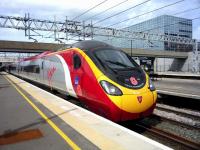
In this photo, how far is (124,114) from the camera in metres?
7.91

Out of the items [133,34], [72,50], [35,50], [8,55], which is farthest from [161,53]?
[72,50]

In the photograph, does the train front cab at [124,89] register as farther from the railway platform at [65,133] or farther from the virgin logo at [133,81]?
the railway platform at [65,133]

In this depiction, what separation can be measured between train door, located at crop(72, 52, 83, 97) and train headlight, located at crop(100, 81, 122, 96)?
162 centimetres

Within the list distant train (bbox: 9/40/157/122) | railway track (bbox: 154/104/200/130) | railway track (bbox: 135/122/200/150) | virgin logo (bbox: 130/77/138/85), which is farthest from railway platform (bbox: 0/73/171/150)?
railway track (bbox: 154/104/200/130)

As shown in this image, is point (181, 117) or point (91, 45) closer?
point (91, 45)

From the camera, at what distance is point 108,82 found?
831cm

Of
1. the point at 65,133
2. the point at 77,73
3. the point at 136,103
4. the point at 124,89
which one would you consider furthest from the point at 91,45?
the point at 65,133

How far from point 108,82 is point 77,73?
2176 mm

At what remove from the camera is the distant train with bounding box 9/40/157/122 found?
7941mm

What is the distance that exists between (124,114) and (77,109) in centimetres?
214

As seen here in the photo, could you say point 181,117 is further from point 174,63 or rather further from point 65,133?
point 174,63

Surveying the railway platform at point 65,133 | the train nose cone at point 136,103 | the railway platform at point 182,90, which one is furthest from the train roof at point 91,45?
the railway platform at point 182,90

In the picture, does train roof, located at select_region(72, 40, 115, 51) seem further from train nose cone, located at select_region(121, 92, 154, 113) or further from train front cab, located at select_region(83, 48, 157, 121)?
train nose cone, located at select_region(121, 92, 154, 113)

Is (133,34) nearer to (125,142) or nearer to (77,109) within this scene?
(77,109)
